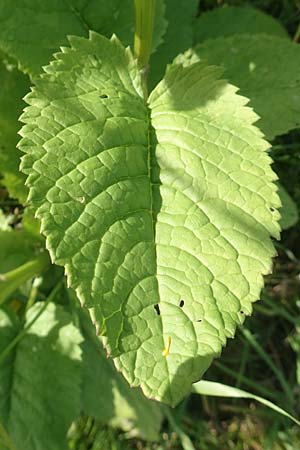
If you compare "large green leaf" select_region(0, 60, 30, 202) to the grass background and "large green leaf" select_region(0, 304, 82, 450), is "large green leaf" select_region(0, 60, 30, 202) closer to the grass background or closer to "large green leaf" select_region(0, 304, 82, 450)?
"large green leaf" select_region(0, 304, 82, 450)

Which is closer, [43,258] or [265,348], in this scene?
[43,258]

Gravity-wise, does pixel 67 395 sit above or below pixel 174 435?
above

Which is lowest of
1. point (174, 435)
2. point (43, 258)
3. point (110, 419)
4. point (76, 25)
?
point (174, 435)

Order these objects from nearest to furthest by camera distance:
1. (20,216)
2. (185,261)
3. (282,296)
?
(185,261), (20,216), (282,296)

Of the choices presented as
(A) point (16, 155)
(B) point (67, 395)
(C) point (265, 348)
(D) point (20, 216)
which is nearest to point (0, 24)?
(A) point (16, 155)

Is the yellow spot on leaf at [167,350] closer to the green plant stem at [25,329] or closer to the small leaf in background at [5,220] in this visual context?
the green plant stem at [25,329]

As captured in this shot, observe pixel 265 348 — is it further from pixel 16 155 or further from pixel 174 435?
pixel 16 155
